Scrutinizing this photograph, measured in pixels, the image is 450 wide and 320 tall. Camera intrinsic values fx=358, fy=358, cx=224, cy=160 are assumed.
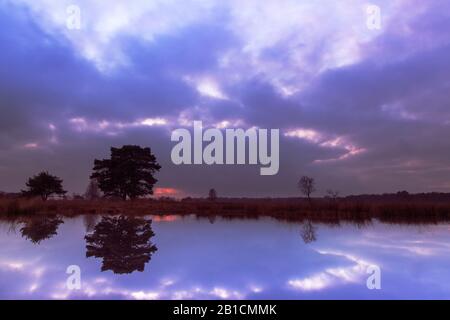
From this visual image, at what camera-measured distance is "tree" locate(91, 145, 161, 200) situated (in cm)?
3919

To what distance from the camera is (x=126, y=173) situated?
3881 centimetres

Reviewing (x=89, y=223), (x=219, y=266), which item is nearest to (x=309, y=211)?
(x=89, y=223)

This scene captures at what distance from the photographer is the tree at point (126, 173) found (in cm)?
3919

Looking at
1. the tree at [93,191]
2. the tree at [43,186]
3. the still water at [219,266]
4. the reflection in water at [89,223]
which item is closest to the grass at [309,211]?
the reflection in water at [89,223]

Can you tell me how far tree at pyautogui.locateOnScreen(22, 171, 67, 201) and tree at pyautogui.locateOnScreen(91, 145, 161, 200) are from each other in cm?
1132

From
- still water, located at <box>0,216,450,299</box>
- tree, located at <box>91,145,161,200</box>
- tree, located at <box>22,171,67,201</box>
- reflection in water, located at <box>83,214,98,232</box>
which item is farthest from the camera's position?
tree, located at <box>22,171,67,201</box>

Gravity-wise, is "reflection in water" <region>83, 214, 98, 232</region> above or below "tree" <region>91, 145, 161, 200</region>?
below

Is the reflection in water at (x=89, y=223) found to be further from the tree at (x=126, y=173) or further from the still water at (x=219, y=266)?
the tree at (x=126, y=173)

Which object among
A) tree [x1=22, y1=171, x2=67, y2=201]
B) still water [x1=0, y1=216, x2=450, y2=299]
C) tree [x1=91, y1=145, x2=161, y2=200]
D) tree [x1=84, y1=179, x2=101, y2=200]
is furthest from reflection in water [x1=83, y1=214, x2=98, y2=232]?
tree [x1=84, y1=179, x2=101, y2=200]

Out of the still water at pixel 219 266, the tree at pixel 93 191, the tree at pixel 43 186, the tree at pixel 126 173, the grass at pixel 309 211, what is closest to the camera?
the still water at pixel 219 266

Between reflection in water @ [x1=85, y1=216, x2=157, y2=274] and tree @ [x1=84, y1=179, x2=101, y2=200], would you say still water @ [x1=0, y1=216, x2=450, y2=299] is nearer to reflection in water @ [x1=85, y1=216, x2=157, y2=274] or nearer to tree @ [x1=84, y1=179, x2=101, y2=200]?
reflection in water @ [x1=85, y1=216, x2=157, y2=274]

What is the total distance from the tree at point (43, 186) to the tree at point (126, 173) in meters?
11.3

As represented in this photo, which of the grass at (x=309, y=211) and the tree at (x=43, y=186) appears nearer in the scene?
the grass at (x=309, y=211)

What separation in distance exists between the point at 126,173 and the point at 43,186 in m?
15.9
